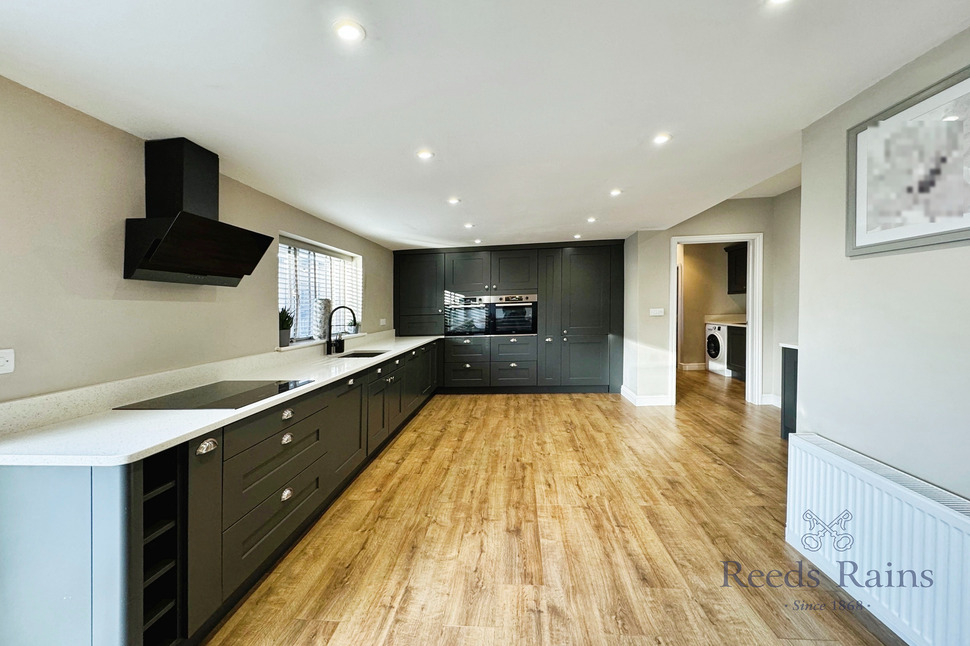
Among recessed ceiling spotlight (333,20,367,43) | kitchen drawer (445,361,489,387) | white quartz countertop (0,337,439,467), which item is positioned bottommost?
kitchen drawer (445,361,489,387)

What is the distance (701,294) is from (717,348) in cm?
120

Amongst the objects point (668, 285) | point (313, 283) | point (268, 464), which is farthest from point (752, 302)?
point (268, 464)

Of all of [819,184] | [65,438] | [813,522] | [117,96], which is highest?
[117,96]

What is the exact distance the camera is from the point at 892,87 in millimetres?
1572

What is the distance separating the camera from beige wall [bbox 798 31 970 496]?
1357mm

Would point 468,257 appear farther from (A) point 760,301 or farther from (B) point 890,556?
(B) point 890,556

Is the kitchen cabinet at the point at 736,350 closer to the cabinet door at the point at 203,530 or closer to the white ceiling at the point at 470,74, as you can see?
the white ceiling at the point at 470,74

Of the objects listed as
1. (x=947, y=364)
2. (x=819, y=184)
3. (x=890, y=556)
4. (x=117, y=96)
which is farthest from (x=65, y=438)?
(x=819, y=184)

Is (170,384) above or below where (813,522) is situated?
above

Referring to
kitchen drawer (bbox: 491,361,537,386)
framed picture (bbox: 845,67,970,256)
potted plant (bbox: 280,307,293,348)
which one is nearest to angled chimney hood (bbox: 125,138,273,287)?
potted plant (bbox: 280,307,293,348)

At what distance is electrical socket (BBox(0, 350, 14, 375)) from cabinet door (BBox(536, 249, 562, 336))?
506 centimetres

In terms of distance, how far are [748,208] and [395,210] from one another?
4.49m

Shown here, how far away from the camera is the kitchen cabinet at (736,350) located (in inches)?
252

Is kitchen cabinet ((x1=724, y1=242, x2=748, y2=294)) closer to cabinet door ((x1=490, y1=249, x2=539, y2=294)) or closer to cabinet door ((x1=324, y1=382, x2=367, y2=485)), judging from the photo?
cabinet door ((x1=490, y1=249, x2=539, y2=294))
